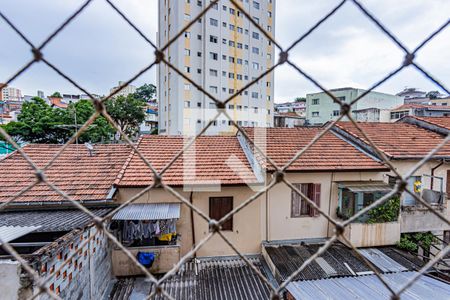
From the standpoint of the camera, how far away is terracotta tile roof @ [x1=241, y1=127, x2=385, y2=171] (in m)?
7.07

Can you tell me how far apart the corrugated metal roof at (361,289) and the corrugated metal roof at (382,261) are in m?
0.30

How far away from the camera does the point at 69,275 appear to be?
3.70m

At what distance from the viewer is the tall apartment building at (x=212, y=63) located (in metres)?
22.4

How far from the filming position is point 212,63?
24.2 meters

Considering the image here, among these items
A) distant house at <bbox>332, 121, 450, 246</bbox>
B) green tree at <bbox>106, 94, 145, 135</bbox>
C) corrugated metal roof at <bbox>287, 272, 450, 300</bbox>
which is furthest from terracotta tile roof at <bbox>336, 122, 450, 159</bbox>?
green tree at <bbox>106, 94, 145, 135</bbox>

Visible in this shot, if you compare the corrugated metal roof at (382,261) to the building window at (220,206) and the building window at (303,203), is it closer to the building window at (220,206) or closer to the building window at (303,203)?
the building window at (303,203)

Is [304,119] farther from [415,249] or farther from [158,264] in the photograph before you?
[158,264]

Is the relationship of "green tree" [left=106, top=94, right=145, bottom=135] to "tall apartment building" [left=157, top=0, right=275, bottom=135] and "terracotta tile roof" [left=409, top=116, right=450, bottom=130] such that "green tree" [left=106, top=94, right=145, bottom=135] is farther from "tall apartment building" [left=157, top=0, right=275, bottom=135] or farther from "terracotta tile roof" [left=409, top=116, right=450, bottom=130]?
"terracotta tile roof" [left=409, top=116, right=450, bottom=130]

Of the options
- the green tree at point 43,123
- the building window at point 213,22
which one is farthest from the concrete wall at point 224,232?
the building window at point 213,22

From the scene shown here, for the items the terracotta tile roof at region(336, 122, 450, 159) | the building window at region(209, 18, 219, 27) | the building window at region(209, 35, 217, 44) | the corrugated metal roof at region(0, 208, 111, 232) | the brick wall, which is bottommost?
the brick wall

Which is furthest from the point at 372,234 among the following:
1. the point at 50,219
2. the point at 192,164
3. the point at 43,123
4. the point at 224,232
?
the point at 43,123

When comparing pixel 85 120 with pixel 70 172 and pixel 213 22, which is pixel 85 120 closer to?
pixel 70 172

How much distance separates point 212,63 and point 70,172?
19.9 m

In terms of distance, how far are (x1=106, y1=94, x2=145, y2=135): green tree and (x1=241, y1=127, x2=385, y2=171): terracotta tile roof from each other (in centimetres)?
1738
